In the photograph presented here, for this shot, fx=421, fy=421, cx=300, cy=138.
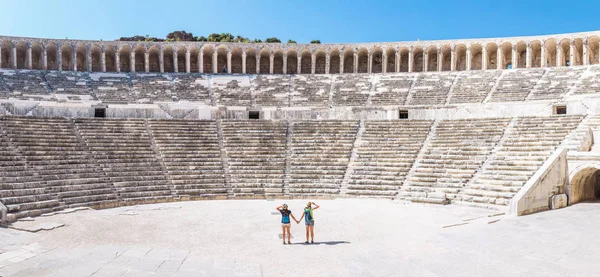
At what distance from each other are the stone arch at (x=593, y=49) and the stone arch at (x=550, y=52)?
225 cm

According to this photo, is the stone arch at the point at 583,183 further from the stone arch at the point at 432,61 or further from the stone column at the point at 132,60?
the stone column at the point at 132,60

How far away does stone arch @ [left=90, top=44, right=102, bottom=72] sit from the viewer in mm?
34344

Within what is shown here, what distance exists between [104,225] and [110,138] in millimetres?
9563

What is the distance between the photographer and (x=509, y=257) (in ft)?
28.5

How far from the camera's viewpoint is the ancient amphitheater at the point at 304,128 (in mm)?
15742

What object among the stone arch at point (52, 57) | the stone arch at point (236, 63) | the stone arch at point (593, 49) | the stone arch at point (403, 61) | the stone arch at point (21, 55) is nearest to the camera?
the stone arch at point (593, 49)

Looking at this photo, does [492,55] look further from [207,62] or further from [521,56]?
[207,62]

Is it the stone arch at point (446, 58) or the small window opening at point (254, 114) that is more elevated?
the stone arch at point (446, 58)

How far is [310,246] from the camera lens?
9812 millimetres

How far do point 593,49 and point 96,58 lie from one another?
39.4 m

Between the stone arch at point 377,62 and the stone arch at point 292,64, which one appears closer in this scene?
the stone arch at point 377,62

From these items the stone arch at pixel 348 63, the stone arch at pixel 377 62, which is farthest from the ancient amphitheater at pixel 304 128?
the stone arch at pixel 348 63

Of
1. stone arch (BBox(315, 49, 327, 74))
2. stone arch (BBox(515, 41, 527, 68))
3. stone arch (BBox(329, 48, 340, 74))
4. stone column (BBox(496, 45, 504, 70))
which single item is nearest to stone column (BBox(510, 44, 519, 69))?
stone column (BBox(496, 45, 504, 70))

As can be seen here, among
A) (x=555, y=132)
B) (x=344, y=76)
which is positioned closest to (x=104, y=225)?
(x=555, y=132)
